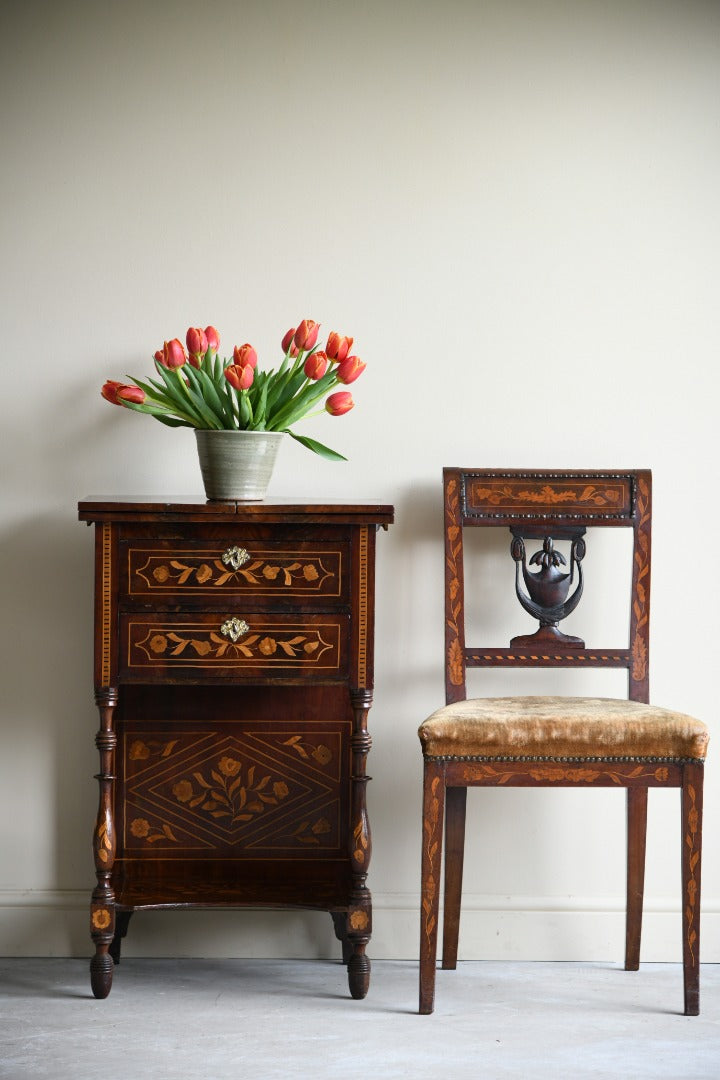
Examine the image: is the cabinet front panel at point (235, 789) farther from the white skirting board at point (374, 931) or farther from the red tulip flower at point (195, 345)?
the red tulip flower at point (195, 345)

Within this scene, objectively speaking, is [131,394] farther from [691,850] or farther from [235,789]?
[691,850]

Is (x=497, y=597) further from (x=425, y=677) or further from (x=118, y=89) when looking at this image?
(x=118, y=89)

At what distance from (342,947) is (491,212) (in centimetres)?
178

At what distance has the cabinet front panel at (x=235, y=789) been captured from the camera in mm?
2549

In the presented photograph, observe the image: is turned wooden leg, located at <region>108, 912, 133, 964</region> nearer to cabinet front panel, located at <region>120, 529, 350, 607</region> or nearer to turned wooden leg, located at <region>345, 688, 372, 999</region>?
turned wooden leg, located at <region>345, 688, 372, 999</region>

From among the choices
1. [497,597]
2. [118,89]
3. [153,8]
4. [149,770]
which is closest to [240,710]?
[149,770]

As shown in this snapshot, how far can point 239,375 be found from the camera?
224cm

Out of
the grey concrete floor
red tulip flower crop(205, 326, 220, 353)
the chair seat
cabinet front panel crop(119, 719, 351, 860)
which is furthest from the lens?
cabinet front panel crop(119, 719, 351, 860)

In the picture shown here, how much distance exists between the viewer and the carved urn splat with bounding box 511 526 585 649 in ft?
8.13

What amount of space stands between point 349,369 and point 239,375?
257 mm

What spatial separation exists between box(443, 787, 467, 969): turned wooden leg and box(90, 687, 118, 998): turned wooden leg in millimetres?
741

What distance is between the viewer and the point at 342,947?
2564 millimetres

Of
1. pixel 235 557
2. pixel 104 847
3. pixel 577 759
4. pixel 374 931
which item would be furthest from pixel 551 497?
pixel 104 847

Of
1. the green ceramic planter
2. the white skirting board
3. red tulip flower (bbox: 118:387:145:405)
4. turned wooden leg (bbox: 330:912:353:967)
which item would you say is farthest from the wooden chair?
red tulip flower (bbox: 118:387:145:405)
